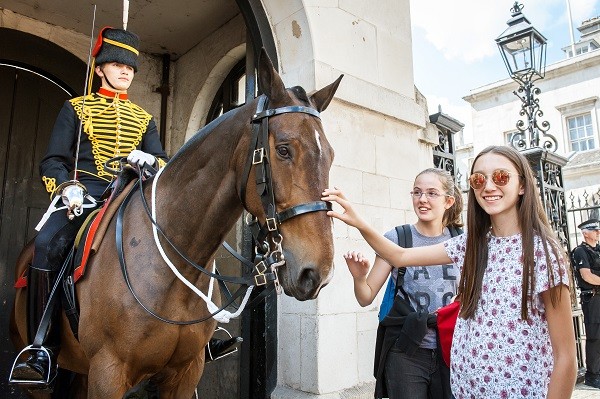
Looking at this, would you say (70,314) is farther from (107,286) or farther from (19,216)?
(19,216)

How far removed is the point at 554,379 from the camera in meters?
1.53

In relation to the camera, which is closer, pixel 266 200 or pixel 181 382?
pixel 266 200

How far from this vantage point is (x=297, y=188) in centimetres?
191

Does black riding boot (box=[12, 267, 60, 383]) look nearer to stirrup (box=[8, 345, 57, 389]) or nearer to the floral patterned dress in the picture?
stirrup (box=[8, 345, 57, 389])

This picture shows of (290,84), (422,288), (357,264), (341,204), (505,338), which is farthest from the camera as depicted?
(290,84)

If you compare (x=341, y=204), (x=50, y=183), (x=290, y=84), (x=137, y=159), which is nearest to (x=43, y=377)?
(x=50, y=183)

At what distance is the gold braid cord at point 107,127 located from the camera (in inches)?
118

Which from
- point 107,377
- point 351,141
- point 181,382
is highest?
point 351,141

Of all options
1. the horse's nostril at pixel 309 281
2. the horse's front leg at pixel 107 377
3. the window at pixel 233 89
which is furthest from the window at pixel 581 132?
the horse's front leg at pixel 107 377

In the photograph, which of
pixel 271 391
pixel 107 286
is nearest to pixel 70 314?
pixel 107 286

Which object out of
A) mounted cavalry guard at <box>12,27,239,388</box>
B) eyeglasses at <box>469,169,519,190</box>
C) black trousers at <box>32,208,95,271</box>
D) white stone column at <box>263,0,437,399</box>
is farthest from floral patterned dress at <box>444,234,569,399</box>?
black trousers at <box>32,208,95,271</box>

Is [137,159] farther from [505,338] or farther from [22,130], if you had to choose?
[22,130]

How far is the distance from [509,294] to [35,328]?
269 cm

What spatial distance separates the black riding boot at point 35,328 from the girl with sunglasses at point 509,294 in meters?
1.82
